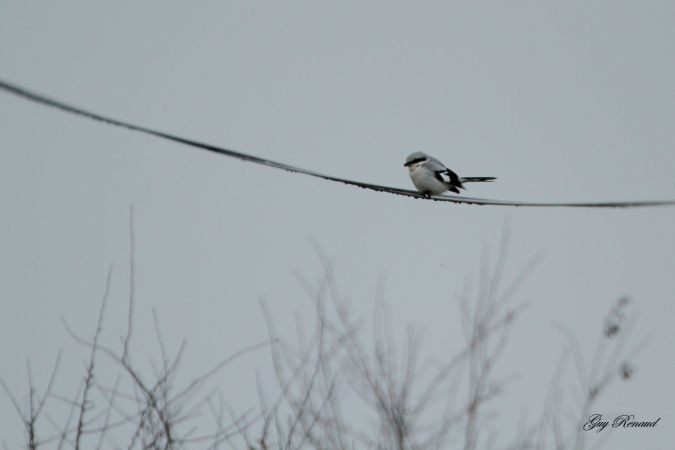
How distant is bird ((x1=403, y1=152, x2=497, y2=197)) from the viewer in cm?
880

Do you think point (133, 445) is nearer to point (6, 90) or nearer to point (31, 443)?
point (31, 443)

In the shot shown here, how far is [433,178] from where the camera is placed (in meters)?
8.83

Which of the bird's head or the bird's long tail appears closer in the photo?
the bird's long tail

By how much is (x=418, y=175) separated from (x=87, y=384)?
5.24 m

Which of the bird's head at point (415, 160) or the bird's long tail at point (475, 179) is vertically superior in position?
the bird's head at point (415, 160)

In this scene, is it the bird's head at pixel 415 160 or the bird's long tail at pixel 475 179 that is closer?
the bird's long tail at pixel 475 179

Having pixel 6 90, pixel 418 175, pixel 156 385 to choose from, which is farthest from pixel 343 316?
pixel 418 175

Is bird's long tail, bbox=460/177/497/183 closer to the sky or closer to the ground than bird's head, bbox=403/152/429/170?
closer to the ground

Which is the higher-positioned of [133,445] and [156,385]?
[156,385]

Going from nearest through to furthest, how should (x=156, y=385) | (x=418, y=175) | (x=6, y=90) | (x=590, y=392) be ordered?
(x=6, y=90), (x=590, y=392), (x=156, y=385), (x=418, y=175)

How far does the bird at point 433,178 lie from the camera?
8.80 metres

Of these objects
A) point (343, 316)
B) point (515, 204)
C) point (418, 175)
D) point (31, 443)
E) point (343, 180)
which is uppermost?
point (418, 175)

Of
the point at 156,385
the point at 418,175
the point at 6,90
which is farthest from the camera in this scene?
the point at 418,175

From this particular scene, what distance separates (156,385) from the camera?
4.30 m
